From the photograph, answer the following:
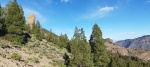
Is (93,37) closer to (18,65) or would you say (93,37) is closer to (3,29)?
(3,29)

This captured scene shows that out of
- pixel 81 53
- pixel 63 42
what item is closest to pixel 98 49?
pixel 81 53

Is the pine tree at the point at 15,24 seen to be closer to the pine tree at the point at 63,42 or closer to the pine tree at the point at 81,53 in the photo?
the pine tree at the point at 81,53

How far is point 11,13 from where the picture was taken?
4541 centimetres

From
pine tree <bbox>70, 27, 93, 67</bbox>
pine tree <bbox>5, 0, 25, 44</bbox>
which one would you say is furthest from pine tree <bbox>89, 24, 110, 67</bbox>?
pine tree <bbox>5, 0, 25, 44</bbox>

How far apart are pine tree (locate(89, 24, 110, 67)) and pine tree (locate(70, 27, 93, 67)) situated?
604 centimetres

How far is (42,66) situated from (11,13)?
Result: 1599 centimetres

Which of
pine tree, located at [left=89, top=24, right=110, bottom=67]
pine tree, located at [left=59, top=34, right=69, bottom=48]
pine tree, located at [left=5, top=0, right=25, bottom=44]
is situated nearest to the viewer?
pine tree, located at [left=5, top=0, right=25, bottom=44]

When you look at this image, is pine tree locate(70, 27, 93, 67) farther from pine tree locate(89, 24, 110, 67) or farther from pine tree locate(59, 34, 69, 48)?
pine tree locate(59, 34, 69, 48)

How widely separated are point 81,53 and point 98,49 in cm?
970

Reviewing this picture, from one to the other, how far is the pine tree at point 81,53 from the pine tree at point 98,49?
6038 millimetres

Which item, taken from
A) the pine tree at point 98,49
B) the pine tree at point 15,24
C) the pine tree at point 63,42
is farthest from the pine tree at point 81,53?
the pine tree at point 63,42

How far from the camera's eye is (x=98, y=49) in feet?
192

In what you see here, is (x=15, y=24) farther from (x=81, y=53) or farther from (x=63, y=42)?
(x=63, y=42)

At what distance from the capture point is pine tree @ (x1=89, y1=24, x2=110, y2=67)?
189ft
